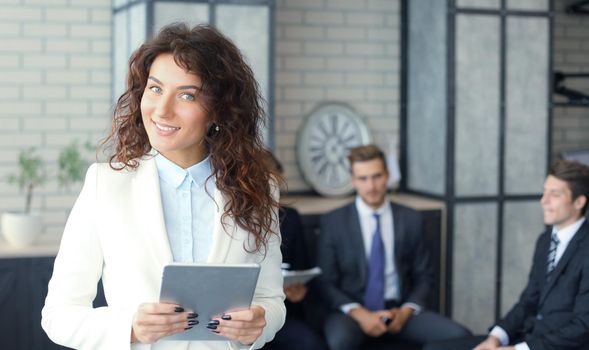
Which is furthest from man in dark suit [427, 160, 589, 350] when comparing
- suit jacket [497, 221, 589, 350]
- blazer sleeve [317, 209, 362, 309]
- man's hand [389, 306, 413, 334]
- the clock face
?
the clock face

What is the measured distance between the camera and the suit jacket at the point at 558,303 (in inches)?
148

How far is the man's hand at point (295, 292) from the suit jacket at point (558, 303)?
1040 mm

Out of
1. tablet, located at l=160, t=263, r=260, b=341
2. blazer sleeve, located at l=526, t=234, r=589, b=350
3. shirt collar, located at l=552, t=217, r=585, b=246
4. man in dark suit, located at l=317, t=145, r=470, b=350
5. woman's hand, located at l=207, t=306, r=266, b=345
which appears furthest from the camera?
man in dark suit, located at l=317, t=145, r=470, b=350

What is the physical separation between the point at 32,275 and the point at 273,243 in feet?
8.62

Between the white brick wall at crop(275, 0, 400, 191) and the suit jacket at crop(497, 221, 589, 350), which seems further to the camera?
the white brick wall at crop(275, 0, 400, 191)

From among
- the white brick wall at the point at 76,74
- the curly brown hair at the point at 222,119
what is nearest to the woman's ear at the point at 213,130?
the curly brown hair at the point at 222,119

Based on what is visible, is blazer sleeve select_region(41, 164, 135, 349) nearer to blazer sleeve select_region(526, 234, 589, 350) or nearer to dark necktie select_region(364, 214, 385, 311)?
blazer sleeve select_region(526, 234, 589, 350)

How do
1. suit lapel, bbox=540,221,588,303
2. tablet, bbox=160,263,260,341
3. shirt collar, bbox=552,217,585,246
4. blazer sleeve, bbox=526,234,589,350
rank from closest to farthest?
tablet, bbox=160,263,260,341 → blazer sleeve, bbox=526,234,589,350 → suit lapel, bbox=540,221,588,303 → shirt collar, bbox=552,217,585,246

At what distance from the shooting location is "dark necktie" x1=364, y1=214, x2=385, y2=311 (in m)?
4.59

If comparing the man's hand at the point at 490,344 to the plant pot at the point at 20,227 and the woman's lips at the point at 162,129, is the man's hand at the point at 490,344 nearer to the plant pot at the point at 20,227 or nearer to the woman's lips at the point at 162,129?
the plant pot at the point at 20,227

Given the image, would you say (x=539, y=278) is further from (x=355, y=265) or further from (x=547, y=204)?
(x=355, y=265)

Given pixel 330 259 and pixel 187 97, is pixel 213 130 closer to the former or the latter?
pixel 187 97

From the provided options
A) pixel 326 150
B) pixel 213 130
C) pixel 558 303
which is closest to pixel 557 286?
pixel 558 303

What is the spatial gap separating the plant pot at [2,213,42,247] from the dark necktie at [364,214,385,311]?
176cm
